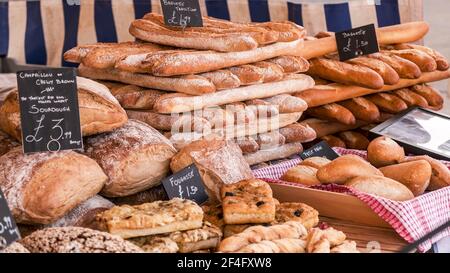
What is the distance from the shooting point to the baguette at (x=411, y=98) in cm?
349

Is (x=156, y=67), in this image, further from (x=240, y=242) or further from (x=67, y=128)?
(x=240, y=242)

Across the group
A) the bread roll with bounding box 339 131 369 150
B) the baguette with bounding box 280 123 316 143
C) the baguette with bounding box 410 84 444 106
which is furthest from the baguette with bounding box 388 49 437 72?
the baguette with bounding box 280 123 316 143

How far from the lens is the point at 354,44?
11.2 feet

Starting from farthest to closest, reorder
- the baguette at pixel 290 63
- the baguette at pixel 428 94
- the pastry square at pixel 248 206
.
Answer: the baguette at pixel 428 94
the baguette at pixel 290 63
the pastry square at pixel 248 206

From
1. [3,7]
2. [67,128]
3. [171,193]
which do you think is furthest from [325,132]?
[3,7]

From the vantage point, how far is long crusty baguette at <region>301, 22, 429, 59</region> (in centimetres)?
337

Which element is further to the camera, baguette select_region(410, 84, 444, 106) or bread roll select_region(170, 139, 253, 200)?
baguette select_region(410, 84, 444, 106)

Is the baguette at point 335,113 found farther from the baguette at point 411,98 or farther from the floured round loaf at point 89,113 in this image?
the floured round loaf at point 89,113

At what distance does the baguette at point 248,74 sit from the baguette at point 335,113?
63cm

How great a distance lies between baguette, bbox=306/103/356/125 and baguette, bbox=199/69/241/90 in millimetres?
756

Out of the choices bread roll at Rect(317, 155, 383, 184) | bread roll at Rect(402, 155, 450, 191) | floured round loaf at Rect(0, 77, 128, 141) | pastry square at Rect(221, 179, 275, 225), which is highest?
floured round loaf at Rect(0, 77, 128, 141)

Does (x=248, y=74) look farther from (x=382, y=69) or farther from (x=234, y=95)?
(x=382, y=69)

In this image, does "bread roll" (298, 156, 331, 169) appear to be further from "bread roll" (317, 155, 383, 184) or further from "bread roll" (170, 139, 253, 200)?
"bread roll" (170, 139, 253, 200)

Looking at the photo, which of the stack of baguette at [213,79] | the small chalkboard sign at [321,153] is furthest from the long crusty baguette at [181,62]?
the small chalkboard sign at [321,153]
